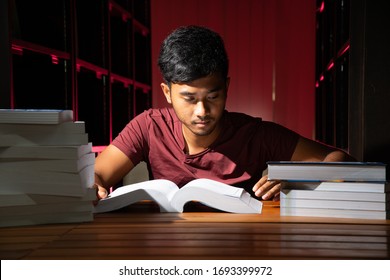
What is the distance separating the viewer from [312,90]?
4.93m

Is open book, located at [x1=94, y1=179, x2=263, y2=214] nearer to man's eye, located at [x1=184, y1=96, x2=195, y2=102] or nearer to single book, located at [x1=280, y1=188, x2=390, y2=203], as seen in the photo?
single book, located at [x1=280, y1=188, x2=390, y2=203]

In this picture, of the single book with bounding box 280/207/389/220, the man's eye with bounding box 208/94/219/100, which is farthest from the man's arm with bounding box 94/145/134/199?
the single book with bounding box 280/207/389/220

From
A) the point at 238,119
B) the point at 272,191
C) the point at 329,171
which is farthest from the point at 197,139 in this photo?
the point at 329,171

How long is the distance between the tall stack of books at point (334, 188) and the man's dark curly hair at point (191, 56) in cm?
52

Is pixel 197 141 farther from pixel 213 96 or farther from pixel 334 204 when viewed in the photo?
pixel 334 204

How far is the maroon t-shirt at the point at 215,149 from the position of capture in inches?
75.0

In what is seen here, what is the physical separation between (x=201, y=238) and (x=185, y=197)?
28 centimetres

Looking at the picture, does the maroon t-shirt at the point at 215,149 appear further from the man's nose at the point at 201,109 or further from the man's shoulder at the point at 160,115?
the man's nose at the point at 201,109

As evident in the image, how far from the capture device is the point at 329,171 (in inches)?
48.0

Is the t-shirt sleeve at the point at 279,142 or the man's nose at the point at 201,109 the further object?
the t-shirt sleeve at the point at 279,142

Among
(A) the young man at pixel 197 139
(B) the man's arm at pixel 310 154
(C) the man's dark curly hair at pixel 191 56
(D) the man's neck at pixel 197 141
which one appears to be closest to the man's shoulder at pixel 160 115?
(A) the young man at pixel 197 139

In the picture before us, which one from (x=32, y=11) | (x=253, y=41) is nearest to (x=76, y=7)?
(x=32, y=11)

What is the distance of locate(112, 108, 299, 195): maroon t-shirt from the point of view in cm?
190

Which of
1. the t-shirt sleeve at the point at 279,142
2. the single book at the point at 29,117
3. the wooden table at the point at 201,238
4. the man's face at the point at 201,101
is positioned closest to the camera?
the wooden table at the point at 201,238
